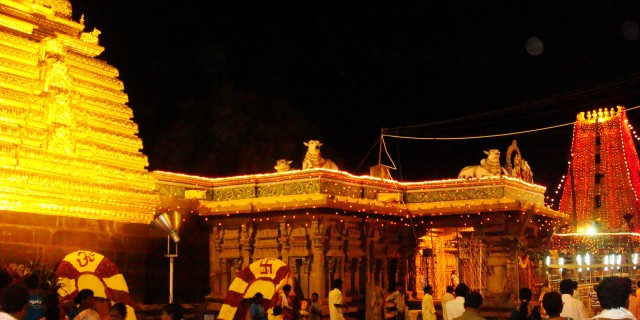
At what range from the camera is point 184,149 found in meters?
35.0

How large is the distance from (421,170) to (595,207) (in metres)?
17.2

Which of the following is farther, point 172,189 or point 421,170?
point 421,170

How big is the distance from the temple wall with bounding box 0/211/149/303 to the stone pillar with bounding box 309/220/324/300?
422 cm

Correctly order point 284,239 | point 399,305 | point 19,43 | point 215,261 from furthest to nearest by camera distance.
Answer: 1. point 215,261
2. point 284,239
3. point 399,305
4. point 19,43

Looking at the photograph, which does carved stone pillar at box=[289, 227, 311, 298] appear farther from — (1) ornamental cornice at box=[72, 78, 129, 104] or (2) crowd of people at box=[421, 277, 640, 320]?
(2) crowd of people at box=[421, 277, 640, 320]

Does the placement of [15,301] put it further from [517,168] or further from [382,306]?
[517,168]

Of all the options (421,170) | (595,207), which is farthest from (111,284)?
(595,207)

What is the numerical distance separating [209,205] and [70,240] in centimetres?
535

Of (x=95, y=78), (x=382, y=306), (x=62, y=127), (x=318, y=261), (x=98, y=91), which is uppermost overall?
(x=95, y=78)

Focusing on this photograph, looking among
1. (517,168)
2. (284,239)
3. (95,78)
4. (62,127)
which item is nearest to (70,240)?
(62,127)

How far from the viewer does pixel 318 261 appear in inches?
840

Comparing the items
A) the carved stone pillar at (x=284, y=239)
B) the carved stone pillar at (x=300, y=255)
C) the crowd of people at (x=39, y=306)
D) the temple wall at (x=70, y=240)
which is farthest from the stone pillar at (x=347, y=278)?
the crowd of people at (x=39, y=306)

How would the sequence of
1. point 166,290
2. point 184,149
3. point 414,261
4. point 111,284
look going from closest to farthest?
point 111,284
point 166,290
point 414,261
point 184,149

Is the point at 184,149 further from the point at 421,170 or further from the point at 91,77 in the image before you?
the point at 91,77
